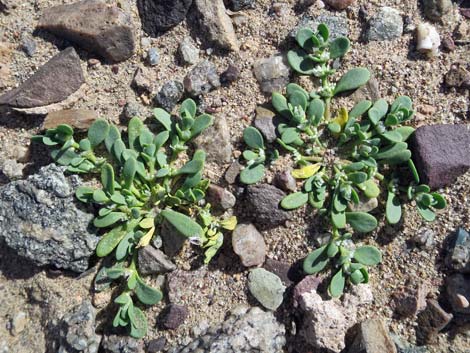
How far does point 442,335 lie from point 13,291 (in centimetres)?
315

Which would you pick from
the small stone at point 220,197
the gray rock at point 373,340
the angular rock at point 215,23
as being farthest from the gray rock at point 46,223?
the gray rock at point 373,340

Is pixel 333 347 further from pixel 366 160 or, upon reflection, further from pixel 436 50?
pixel 436 50

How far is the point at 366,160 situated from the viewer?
3807 millimetres

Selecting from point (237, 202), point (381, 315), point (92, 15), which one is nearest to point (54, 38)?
point (92, 15)

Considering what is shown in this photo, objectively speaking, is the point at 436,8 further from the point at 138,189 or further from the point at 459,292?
the point at 138,189

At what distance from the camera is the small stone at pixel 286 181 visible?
12.5 feet

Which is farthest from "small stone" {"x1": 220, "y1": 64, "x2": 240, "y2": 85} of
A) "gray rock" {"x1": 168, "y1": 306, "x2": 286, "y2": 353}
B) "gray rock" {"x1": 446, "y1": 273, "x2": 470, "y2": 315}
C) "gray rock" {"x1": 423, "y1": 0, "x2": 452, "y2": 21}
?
"gray rock" {"x1": 446, "y1": 273, "x2": 470, "y2": 315}

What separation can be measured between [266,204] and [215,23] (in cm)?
157

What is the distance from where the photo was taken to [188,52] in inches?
164

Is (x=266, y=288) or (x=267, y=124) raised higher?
(x=267, y=124)

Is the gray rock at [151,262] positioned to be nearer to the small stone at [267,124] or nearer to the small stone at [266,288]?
the small stone at [266,288]

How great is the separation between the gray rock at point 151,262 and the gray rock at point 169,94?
1162 mm

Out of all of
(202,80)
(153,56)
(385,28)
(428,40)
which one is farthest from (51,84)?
(428,40)

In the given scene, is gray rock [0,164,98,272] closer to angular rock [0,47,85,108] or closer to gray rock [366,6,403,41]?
angular rock [0,47,85,108]
